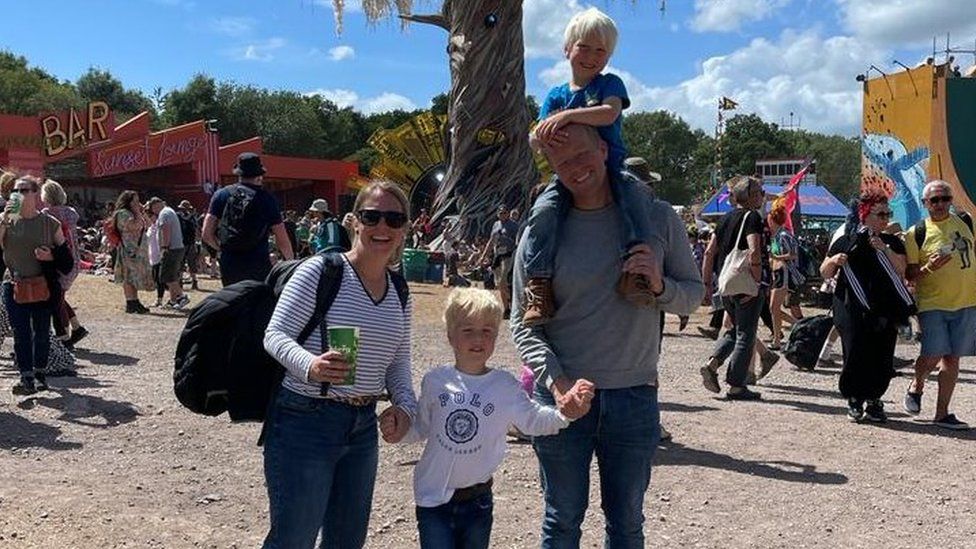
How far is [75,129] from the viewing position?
2827 centimetres

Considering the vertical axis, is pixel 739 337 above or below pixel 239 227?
below

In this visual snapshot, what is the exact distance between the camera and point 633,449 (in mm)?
2719

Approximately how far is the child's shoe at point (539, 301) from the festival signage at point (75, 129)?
93.6 ft

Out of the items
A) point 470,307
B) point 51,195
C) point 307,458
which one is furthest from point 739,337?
point 51,195

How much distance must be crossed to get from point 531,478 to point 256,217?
2946 mm

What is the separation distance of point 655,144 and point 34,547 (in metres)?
95.9

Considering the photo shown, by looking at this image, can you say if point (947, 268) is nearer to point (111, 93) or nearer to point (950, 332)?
point (950, 332)

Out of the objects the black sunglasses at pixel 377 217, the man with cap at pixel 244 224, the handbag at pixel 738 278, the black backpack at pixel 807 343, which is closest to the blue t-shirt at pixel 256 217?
the man with cap at pixel 244 224

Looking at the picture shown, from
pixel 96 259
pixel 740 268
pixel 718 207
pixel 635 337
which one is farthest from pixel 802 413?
pixel 718 207

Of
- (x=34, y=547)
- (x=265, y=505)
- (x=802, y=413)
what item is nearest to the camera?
(x=34, y=547)

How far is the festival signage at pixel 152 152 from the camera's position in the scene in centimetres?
2970

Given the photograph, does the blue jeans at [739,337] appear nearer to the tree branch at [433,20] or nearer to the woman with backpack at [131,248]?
the woman with backpack at [131,248]

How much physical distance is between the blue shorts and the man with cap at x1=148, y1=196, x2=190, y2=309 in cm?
986

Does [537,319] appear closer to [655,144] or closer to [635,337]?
[635,337]
